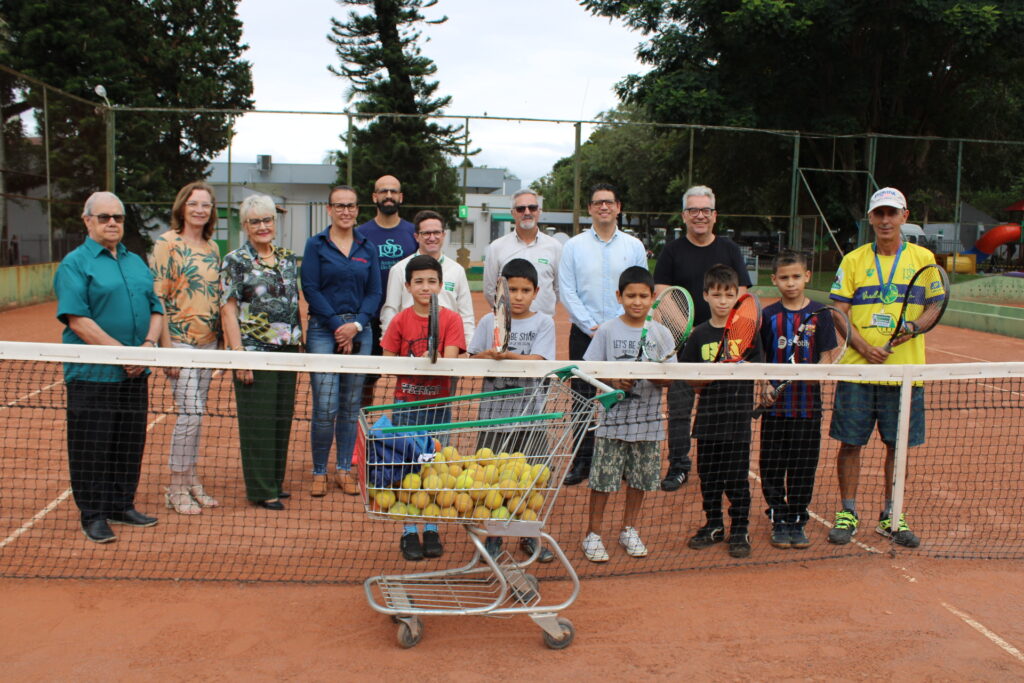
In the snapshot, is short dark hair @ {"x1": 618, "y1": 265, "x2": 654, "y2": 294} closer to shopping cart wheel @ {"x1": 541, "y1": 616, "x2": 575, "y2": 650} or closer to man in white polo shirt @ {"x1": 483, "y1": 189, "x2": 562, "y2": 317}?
man in white polo shirt @ {"x1": 483, "y1": 189, "x2": 562, "y2": 317}

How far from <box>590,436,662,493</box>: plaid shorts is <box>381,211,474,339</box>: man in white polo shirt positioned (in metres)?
1.39

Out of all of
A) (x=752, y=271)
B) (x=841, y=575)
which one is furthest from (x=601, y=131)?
(x=841, y=575)

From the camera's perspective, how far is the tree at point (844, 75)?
2252 cm

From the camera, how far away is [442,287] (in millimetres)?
5445

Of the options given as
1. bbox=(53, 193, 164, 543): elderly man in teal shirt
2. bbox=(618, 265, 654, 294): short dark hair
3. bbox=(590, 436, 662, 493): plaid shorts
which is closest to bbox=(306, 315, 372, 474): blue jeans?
bbox=(53, 193, 164, 543): elderly man in teal shirt

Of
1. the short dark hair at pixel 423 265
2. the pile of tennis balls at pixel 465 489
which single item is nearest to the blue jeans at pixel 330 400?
the short dark hair at pixel 423 265

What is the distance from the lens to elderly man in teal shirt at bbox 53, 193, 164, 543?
4.54 m

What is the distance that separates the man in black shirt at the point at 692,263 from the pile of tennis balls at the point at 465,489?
237 cm

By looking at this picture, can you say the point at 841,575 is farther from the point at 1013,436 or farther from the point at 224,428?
the point at 224,428

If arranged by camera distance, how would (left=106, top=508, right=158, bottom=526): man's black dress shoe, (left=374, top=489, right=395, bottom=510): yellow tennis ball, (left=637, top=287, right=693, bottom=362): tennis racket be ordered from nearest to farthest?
(left=374, top=489, right=395, bottom=510): yellow tennis ball < (left=637, top=287, right=693, bottom=362): tennis racket < (left=106, top=508, right=158, bottom=526): man's black dress shoe

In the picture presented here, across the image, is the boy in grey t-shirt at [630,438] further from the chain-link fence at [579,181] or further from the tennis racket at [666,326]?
the chain-link fence at [579,181]

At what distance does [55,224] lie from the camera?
1712cm

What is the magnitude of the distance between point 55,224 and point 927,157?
83.6 ft

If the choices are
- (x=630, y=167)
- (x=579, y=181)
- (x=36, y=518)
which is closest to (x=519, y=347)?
(x=36, y=518)
